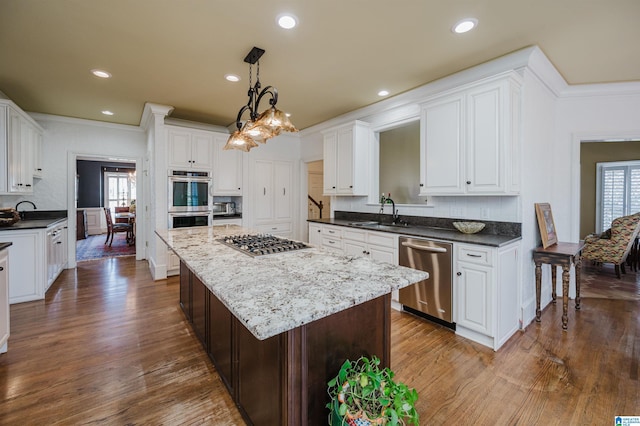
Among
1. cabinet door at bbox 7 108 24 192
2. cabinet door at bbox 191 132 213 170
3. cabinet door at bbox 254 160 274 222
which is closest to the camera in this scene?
cabinet door at bbox 7 108 24 192

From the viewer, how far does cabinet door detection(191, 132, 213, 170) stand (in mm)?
4664

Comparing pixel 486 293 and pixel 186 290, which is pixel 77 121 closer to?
pixel 186 290

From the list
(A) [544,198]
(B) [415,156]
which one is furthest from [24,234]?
(A) [544,198]

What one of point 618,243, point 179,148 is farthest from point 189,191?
point 618,243

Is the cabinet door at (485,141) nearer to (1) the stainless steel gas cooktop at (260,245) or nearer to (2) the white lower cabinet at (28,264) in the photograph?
(1) the stainless steel gas cooktop at (260,245)

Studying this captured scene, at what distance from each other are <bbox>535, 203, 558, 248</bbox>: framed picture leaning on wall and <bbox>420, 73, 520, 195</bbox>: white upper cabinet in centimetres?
54

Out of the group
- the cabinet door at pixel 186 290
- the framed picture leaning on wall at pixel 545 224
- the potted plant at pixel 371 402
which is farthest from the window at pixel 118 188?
the framed picture leaning on wall at pixel 545 224

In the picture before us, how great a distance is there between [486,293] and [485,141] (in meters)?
1.43

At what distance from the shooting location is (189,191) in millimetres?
4609

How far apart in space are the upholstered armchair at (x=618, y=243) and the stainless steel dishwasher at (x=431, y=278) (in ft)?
10.7

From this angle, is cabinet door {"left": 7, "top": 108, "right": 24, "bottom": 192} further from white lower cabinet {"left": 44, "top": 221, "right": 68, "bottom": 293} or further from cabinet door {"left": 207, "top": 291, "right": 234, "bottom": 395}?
cabinet door {"left": 207, "top": 291, "right": 234, "bottom": 395}

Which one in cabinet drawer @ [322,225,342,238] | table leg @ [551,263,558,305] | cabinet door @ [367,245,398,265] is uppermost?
cabinet drawer @ [322,225,342,238]

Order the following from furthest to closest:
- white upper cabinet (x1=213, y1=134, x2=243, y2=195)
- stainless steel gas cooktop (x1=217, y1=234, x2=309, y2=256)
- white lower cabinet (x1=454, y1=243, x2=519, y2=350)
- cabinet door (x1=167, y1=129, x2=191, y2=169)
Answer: white upper cabinet (x1=213, y1=134, x2=243, y2=195) → cabinet door (x1=167, y1=129, x2=191, y2=169) → white lower cabinet (x1=454, y1=243, x2=519, y2=350) → stainless steel gas cooktop (x1=217, y1=234, x2=309, y2=256)

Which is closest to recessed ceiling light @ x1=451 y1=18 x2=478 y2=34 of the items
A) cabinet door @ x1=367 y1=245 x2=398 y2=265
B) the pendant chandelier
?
the pendant chandelier
